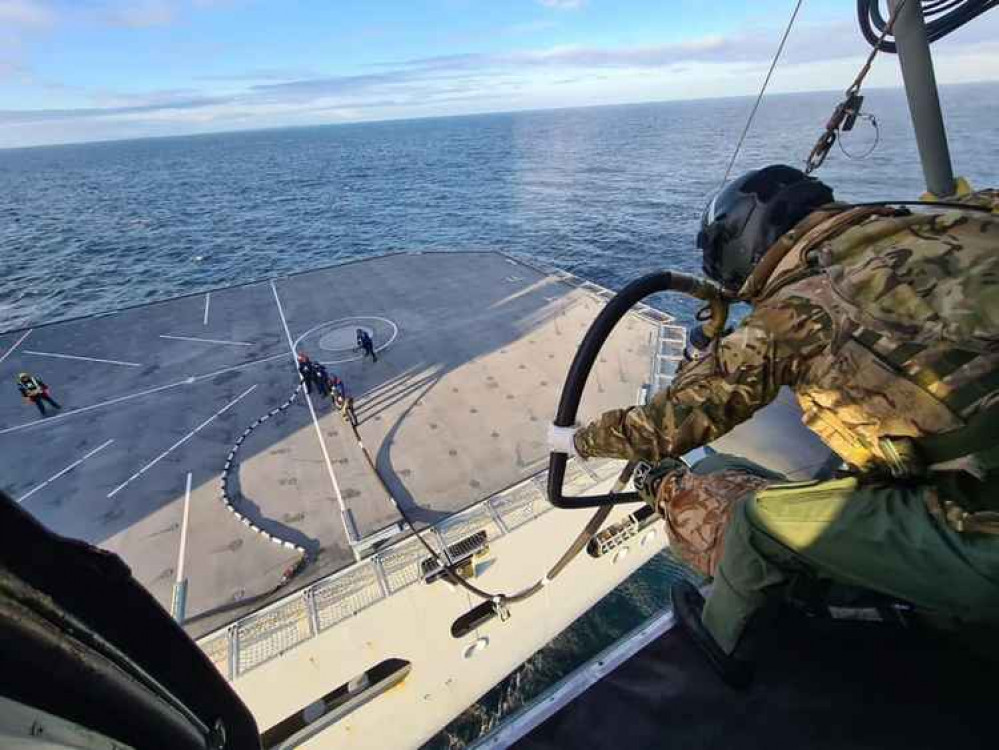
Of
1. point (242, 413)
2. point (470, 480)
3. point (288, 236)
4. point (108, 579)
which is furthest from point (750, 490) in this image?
point (288, 236)

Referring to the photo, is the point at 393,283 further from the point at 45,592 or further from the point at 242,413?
the point at 45,592

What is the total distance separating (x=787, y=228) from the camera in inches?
A: 137

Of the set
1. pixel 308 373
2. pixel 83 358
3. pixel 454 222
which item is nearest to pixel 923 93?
pixel 308 373

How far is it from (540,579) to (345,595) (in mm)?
4828

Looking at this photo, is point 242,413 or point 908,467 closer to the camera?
point 908,467

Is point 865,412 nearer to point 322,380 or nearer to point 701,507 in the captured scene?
point 701,507

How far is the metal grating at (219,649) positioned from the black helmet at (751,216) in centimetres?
1084

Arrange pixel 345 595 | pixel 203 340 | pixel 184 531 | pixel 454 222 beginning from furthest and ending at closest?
pixel 454 222 < pixel 203 340 < pixel 184 531 < pixel 345 595

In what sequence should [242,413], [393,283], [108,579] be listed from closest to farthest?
[108,579] < [242,413] < [393,283]

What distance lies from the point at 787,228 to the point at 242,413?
19.2 metres

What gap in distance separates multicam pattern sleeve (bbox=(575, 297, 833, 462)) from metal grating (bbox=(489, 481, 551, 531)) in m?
9.14

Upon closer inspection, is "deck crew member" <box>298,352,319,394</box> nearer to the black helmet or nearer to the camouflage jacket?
the black helmet

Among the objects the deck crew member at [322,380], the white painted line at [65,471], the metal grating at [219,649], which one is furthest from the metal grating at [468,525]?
the white painted line at [65,471]

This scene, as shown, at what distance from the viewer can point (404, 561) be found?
10.9m
